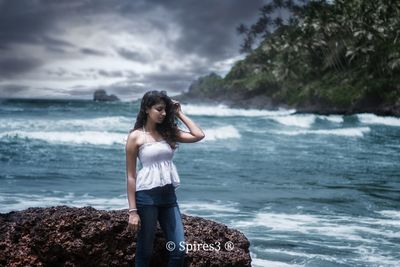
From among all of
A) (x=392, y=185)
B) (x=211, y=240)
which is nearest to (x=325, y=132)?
(x=392, y=185)

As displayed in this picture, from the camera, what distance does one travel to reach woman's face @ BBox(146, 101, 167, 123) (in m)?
3.53

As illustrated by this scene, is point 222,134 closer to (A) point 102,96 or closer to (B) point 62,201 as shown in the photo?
(B) point 62,201

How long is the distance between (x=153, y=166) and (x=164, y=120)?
1.11ft

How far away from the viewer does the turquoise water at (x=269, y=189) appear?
6.38 m

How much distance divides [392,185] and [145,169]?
921cm

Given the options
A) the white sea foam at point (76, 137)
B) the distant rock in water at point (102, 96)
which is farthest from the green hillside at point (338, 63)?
the distant rock in water at point (102, 96)

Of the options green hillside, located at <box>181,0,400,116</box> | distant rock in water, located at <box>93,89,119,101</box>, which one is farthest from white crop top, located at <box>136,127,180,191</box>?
distant rock in water, located at <box>93,89,119,101</box>

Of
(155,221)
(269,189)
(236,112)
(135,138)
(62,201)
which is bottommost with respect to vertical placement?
(269,189)

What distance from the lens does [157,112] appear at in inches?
139

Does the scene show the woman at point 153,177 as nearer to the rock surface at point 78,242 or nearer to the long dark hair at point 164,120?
the long dark hair at point 164,120

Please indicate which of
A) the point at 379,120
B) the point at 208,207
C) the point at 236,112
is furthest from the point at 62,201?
the point at 236,112

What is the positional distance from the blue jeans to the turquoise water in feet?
7.34

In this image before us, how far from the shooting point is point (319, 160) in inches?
651

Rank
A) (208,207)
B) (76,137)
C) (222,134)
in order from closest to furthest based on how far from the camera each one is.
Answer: (208,207)
(76,137)
(222,134)
